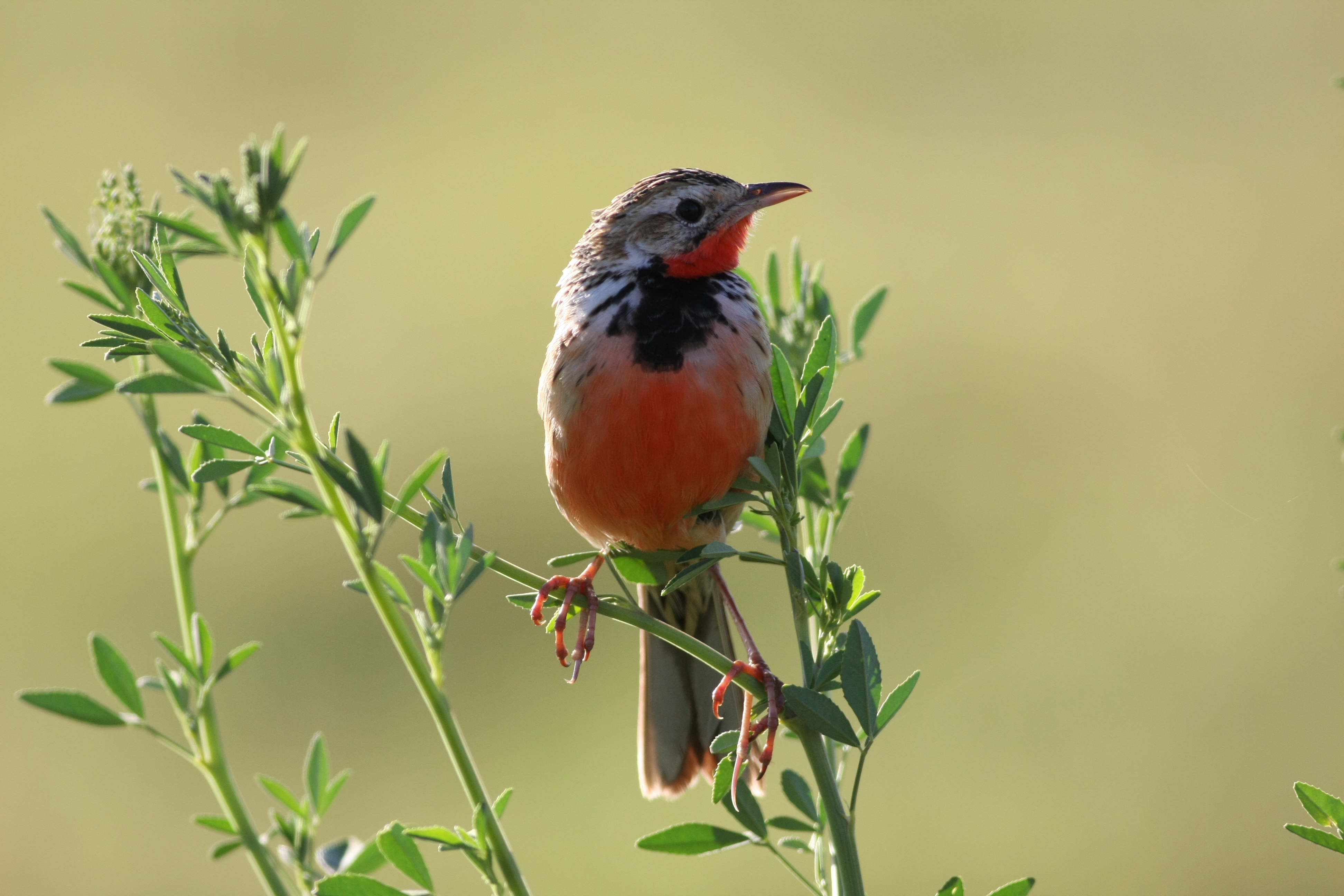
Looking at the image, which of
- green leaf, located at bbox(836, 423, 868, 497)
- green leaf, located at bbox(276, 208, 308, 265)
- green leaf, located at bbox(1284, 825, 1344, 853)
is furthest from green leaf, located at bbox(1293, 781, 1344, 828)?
green leaf, located at bbox(276, 208, 308, 265)

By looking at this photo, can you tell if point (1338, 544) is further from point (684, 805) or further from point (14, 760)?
point (14, 760)

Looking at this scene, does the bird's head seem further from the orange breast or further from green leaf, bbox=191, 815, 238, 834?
green leaf, bbox=191, 815, 238, 834

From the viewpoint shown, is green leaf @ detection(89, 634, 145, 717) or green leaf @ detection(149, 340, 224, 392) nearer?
green leaf @ detection(149, 340, 224, 392)

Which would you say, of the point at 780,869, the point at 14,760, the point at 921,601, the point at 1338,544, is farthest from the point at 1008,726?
the point at 14,760

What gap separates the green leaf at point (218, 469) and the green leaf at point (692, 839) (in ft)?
2.17

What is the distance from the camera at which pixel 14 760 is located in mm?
7324

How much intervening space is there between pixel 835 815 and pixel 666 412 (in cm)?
111

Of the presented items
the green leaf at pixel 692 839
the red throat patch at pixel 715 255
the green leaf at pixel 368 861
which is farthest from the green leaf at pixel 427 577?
the red throat patch at pixel 715 255

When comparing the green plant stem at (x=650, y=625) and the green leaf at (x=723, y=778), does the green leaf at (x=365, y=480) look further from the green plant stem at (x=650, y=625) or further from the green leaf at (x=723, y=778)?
the green leaf at (x=723, y=778)

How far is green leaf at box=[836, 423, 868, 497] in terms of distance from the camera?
1831 mm

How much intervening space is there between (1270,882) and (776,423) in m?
6.06

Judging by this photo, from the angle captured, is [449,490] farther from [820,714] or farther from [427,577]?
[820,714]

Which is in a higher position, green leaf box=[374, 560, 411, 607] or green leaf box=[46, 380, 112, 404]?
green leaf box=[46, 380, 112, 404]

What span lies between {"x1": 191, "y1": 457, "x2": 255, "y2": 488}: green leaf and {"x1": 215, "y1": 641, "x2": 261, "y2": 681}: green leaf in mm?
195
